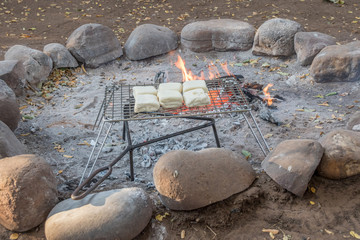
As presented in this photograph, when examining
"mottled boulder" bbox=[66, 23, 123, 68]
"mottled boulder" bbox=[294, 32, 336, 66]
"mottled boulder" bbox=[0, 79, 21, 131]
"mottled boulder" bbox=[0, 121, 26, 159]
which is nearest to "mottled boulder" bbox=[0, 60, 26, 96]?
"mottled boulder" bbox=[0, 79, 21, 131]

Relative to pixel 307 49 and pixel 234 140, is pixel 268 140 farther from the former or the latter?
pixel 307 49

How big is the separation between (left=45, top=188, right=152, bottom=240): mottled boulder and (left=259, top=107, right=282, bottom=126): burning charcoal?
2.36 m

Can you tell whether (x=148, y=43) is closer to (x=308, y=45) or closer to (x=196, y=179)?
(x=308, y=45)

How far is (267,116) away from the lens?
4.85m

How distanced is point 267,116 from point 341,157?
1552mm

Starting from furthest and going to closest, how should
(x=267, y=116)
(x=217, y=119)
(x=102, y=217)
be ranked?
1. (x=217, y=119)
2. (x=267, y=116)
3. (x=102, y=217)

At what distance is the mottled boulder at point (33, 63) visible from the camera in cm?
590

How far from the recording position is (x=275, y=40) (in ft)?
20.7

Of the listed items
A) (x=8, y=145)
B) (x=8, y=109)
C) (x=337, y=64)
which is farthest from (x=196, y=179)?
(x=337, y=64)

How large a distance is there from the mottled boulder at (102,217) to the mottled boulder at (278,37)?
423cm

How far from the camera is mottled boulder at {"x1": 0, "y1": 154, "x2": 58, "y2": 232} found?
2.99 m

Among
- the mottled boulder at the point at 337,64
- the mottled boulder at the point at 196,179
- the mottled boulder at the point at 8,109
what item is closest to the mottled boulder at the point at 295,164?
the mottled boulder at the point at 196,179

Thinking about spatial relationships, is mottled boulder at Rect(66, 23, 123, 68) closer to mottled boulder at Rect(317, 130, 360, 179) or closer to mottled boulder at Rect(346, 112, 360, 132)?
mottled boulder at Rect(346, 112, 360, 132)

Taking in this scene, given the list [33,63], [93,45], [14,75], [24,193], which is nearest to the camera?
[24,193]
